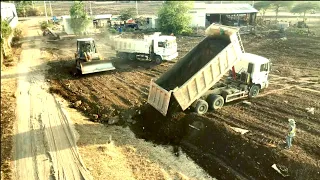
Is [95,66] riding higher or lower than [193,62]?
lower

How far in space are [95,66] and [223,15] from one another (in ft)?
84.4

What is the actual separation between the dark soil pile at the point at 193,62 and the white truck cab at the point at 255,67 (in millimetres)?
1408

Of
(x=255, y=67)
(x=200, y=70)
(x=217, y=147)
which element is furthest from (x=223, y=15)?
(x=217, y=147)

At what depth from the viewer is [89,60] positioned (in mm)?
19688

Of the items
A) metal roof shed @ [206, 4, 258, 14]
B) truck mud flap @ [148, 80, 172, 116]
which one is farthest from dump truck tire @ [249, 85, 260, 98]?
metal roof shed @ [206, 4, 258, 14]

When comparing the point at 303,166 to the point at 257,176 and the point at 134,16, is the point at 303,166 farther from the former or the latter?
the point at 134,16

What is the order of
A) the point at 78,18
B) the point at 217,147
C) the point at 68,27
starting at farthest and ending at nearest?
the point at 68,27
the point at 78,18
the point at 217,147

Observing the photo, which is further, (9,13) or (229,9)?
(9,13)

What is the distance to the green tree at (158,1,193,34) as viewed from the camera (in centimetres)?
3369

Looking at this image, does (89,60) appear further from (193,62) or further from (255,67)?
(255,67)

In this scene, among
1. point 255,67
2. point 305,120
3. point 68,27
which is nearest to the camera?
point 305,120

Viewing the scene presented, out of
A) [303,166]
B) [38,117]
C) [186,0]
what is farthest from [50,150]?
[186,0]

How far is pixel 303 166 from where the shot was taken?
874cm

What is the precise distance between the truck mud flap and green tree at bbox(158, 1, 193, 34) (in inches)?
882
